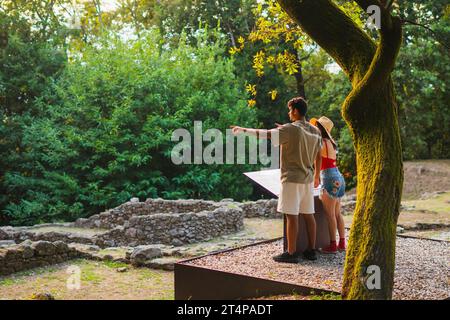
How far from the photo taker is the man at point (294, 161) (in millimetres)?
6746

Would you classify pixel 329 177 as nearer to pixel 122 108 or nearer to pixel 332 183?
pixel 332 183

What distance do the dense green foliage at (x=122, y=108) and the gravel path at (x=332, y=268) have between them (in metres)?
11.8

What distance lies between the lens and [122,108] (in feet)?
64.7

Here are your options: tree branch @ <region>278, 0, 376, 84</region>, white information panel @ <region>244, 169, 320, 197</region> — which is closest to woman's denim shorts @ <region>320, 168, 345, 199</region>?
white information panel @ <region>244, 169, 320, 197</region>

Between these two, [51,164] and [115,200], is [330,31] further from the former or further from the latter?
[51,164]

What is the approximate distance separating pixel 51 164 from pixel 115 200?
2.72 meters

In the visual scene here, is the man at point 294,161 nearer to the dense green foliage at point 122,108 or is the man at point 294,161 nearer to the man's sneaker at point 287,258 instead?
the man's sneaker at point 287,258

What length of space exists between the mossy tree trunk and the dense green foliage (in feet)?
45.6

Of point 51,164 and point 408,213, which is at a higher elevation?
point 51,164

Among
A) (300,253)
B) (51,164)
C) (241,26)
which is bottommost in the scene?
(300,253)

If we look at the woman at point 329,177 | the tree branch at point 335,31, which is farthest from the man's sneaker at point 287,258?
the tree branch at point 335,31

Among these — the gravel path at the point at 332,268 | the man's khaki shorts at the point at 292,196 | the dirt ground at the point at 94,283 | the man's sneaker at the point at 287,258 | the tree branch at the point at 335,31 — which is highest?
the tree branch at the point at 335,31

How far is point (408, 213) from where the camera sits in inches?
600

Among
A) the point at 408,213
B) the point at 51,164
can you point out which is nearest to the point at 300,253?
the point at 408,213
